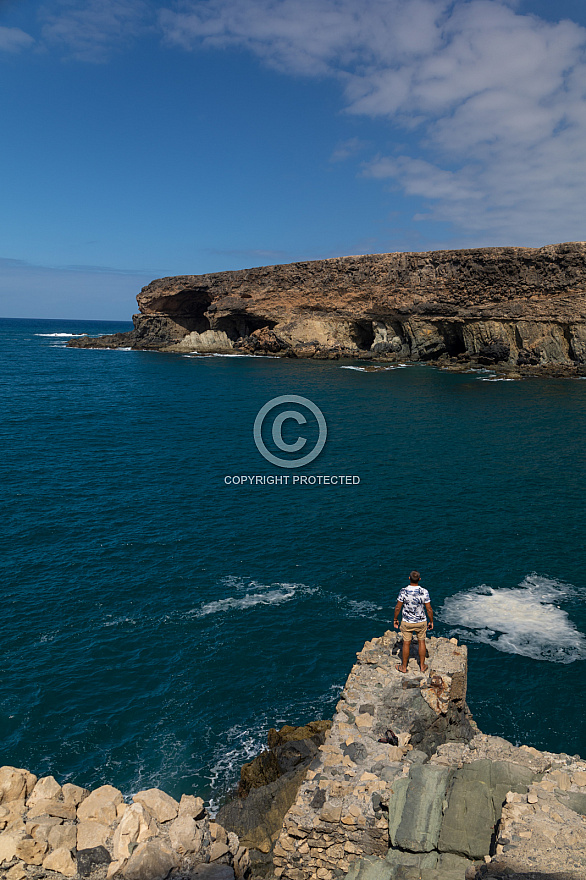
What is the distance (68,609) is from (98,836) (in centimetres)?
1194

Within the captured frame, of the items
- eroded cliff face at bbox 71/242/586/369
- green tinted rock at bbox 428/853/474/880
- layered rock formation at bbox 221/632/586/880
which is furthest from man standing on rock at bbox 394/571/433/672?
eroded cliff face at bbox 71/242/586/369

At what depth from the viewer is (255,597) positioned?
2050 centimetres

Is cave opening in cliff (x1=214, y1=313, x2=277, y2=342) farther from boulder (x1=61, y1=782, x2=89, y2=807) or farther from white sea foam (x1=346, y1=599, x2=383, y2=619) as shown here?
boulder (x1=61, y1=782, x2=89, y2=807)

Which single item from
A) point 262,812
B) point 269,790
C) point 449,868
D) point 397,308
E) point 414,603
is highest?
point 397,308

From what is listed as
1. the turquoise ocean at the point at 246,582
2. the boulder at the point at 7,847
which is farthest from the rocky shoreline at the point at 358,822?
the turquoise ocean at the point at 246,582

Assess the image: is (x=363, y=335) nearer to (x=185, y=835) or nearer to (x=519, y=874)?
(x=185, y=835)

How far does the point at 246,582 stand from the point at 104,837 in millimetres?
12885

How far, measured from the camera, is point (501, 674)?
16625 mm

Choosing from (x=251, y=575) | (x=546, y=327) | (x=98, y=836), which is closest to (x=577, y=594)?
(x=251, y=575)

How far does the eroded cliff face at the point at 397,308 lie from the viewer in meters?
74.4

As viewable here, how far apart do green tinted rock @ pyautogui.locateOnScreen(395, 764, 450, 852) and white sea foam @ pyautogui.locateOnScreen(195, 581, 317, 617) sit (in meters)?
10.8

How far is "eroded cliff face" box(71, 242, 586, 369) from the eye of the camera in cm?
7438

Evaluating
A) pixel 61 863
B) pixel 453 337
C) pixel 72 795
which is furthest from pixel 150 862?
pixel 453 337

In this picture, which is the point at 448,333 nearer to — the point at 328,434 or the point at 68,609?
the point at 328,434
